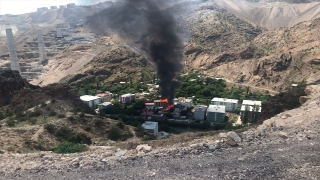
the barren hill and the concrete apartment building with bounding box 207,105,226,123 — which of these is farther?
the barren hill

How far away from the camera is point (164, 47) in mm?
38969

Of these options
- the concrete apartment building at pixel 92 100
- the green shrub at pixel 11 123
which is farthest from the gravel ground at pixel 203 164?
the concrete apartment building at pixel 92 100

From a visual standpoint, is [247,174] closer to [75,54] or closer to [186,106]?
[186,106]

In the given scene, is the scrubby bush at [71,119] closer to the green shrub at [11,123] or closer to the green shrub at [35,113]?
the green shrub at [35,113]

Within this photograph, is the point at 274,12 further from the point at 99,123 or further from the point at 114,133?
the point at 114,133

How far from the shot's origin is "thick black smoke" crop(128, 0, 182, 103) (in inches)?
1524

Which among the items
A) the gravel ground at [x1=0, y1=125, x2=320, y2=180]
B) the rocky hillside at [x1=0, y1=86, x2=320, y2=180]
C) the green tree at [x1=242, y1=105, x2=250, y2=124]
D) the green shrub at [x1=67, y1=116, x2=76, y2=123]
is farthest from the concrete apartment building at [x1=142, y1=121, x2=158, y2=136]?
the gravel ground at [x1=0, y1=125, x2=320, y2=180]

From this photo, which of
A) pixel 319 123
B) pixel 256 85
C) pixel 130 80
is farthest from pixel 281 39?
pixel 319 123

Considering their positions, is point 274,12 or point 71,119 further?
point 274,12

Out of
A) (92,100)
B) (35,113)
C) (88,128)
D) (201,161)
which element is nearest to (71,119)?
(88,128)

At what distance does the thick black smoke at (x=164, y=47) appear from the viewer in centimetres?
3872

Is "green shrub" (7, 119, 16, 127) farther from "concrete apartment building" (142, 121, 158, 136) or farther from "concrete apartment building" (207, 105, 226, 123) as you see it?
"concrete apartment building" (207, 105, 226, 123)

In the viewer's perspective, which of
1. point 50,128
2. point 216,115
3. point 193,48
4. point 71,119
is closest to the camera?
point 50,128

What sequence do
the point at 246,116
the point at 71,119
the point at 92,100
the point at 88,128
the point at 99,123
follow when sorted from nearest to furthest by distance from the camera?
1. the point at 71,119
2. the point at 88,128
3. the point at 99,123
4. the point at 246,116
5. the point at 92,100
